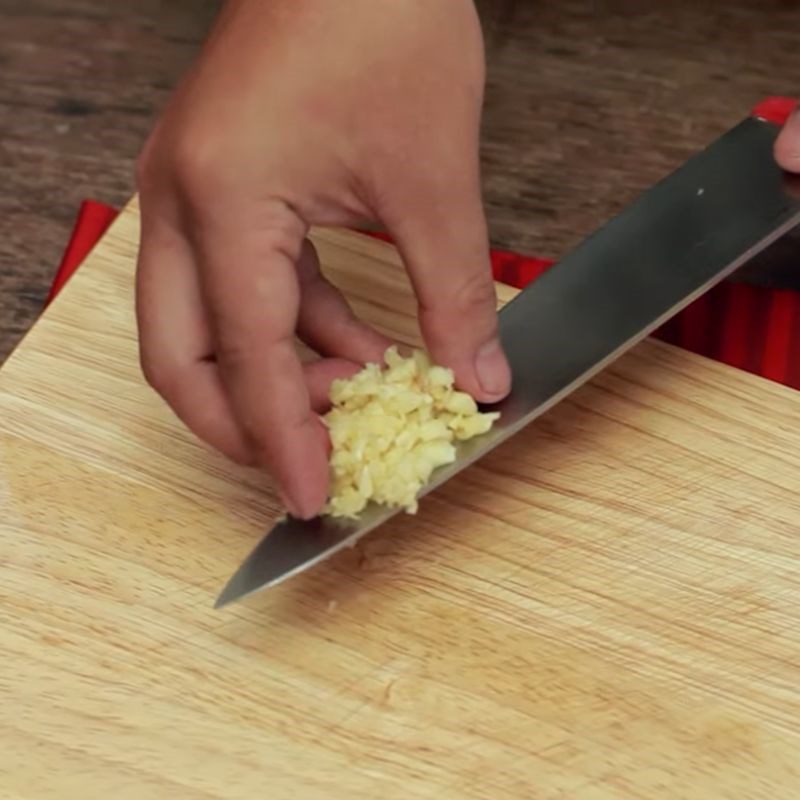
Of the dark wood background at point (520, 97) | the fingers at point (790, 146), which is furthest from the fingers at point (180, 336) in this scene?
the dark wood background at point (520, 97)

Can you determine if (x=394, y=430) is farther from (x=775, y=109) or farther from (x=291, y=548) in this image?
(x=775, y=109)

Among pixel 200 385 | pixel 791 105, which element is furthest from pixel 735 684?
pixel 791 105

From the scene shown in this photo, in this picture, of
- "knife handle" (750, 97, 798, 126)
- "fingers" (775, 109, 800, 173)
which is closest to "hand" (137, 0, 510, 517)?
"fingers" (775, 109, 800, 173)

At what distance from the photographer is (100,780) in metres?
0.62

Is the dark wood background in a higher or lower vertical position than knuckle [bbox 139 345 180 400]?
lower

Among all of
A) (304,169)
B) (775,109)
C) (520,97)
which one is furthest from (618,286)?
(520,97)

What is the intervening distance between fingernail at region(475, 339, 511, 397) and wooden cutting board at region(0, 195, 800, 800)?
88 millimetres

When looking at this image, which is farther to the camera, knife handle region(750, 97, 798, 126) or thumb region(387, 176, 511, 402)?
knife handle region(750, 97, 798, 126)

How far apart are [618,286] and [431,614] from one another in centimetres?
22

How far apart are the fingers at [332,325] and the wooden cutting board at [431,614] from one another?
0.31ft

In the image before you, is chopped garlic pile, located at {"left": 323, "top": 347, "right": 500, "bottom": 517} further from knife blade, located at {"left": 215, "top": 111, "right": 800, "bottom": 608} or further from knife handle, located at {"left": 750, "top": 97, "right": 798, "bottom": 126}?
knife handle, located at {"left": 750, "top": 97, "right": 798, "bottom": 126}

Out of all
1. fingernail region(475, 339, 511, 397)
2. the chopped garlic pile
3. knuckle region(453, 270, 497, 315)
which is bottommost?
the chopped garlic pile

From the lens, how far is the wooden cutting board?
63cm

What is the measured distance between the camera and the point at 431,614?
68 centimetres
